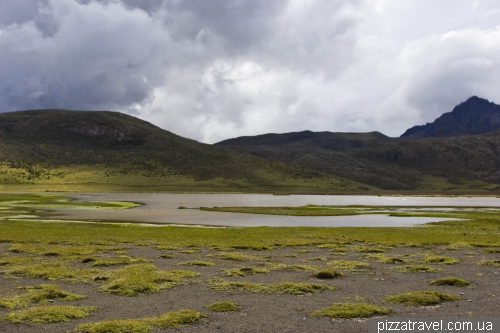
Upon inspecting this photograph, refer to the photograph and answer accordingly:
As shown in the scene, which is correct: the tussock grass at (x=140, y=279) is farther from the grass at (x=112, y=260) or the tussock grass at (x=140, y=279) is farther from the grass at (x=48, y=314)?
the grass at (x=48, y=314)

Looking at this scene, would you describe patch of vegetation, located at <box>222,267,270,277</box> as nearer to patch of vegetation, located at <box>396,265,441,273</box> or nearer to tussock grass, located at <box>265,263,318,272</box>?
tussock grass, located at <box>265,263,318,272</box>

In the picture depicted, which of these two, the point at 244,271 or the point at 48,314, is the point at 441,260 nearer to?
the point at 244,271

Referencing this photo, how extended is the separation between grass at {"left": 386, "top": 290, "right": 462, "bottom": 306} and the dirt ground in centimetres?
39

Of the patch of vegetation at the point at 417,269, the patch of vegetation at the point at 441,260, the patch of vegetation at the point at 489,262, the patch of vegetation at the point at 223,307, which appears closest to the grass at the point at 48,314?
the patch of vegetation at the point at 223,307

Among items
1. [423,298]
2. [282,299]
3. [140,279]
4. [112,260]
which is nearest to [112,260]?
[112,260]

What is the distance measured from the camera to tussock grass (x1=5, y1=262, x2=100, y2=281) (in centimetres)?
2354

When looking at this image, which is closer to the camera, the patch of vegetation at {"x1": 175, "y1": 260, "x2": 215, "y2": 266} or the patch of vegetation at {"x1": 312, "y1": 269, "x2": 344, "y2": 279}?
the patch of vegetation at {"x1": 312, "y1": 269, "x2": 344, "y2": 279}

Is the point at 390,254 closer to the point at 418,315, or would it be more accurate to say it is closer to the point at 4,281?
the point at 418,315

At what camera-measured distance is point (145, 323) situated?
15242mm

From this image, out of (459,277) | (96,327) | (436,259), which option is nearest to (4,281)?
(96,327)

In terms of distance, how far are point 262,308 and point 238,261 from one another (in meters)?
12.0

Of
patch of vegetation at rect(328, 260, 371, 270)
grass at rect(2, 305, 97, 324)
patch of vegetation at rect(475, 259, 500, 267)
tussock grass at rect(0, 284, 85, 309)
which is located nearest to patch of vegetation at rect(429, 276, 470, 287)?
patch of vegetation at rect(328, 260, 371, 270)

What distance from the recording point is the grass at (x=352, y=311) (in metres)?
16.3

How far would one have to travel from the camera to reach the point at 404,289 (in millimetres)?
21078
